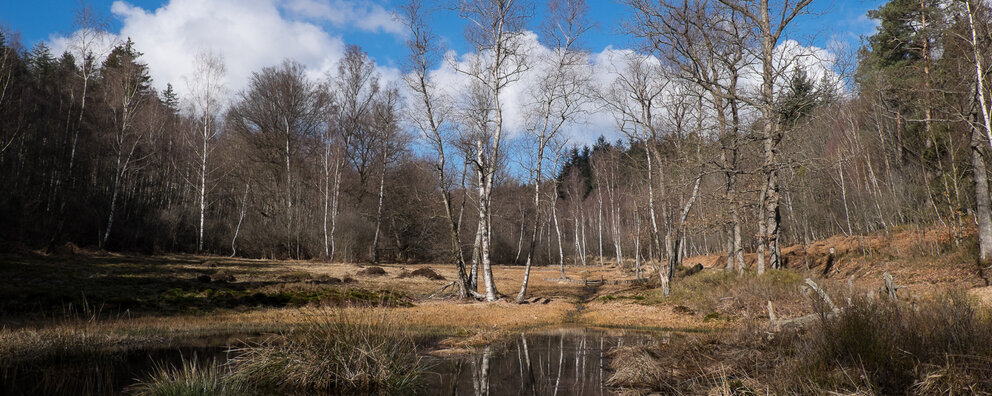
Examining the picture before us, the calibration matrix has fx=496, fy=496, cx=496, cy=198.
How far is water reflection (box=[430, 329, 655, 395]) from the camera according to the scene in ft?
25.0

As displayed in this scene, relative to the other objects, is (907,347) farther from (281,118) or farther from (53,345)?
(281,118)

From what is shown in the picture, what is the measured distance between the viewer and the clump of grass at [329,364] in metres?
7.11

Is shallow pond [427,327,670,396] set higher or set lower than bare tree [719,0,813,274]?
lower

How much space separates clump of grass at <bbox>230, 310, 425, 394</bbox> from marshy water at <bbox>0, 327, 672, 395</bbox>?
2.31ft

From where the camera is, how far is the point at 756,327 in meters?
7.68

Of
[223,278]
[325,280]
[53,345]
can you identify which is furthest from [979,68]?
[223,278]

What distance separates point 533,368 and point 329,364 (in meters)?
3.84

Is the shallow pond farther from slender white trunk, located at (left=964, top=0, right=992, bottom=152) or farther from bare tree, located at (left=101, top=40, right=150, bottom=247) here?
bare tree, located at (left=101, top=40, right=150, bottom=247)

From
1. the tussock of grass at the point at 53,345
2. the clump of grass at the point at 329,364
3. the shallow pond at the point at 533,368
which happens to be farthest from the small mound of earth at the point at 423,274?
the clump of grass at the point at 329,364

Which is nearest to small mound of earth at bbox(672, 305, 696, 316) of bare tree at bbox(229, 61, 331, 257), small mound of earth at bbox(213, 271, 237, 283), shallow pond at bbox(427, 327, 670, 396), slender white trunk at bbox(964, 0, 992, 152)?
shallow pond at bbox(427, 327, 670, 396)

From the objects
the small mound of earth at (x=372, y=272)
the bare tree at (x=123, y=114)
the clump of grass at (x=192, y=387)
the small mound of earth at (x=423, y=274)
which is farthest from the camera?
the bare tree at (x=123, y=114)

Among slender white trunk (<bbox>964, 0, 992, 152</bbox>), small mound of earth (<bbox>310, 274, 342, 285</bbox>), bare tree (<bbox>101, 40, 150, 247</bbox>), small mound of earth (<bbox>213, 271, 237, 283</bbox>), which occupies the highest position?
bare tree (<bbox>101, 40, 150, 247</bbox>)

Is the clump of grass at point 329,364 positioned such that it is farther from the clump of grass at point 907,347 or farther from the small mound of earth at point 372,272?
Answer: the small mound of earth at point 372,272

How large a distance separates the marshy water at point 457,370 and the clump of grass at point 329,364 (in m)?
0.70
